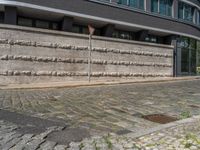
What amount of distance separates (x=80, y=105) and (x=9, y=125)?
11.2 ft

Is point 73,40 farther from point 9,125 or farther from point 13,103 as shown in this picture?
point 9,125

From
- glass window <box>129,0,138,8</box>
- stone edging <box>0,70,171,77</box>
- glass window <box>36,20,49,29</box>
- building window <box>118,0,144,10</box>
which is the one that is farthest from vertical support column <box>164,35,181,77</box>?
glass window <box>36,20,49,29</box>

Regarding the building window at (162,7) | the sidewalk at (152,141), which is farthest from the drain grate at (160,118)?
the building window at (162,7)

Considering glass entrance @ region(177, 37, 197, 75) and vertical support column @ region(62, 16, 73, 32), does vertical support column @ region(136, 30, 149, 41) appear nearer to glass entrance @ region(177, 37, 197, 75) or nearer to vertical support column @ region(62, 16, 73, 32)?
glass entrance @ region(177, 37, 197, 75)

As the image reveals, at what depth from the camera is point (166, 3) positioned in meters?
30.6

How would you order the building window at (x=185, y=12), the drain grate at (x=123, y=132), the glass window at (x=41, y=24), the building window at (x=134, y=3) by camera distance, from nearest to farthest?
the drain grate at (x=123, y=132) < the glass window at (x=41, y=24) < the building window at (x=134, y=3) < the building window at (x=185, y=12)

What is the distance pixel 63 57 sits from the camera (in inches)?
784

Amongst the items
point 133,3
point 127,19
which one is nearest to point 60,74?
point 127,19

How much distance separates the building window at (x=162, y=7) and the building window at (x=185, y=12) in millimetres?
1705

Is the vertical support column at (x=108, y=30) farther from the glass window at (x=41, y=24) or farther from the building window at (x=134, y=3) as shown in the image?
the glass window at (x=41, y=24)

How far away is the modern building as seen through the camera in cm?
2109

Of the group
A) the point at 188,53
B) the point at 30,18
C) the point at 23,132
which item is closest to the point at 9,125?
the point at 23,132

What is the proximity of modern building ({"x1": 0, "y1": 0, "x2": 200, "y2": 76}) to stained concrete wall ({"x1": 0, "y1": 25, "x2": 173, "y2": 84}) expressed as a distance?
2.23 m

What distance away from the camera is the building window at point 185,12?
106 ft
